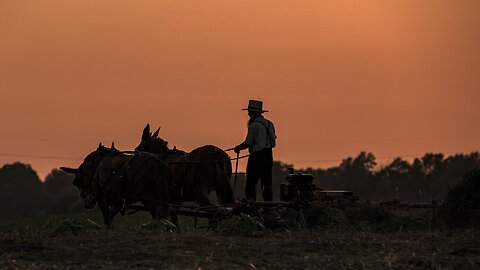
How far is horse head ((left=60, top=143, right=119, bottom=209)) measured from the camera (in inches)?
859

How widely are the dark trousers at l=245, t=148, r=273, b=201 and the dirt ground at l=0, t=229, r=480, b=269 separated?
13.5ft

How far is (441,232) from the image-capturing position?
15.8 meters

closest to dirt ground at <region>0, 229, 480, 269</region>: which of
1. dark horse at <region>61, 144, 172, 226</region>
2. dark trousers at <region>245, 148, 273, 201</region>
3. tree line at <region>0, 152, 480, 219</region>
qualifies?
dark trousers at <region>245, 148, 273, 201</region>

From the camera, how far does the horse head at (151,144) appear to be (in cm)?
2188

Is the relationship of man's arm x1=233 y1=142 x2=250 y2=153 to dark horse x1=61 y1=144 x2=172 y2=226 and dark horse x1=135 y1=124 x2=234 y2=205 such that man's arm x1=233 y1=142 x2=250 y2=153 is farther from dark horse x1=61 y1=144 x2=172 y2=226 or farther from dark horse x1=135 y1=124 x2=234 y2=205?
dark horse x1=61 y1=144 x2=172 y2=226

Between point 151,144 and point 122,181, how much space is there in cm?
194

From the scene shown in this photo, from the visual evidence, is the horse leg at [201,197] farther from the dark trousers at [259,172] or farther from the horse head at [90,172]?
the horse head at [90,172]

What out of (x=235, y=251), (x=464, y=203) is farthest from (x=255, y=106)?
(x=235, y=251)

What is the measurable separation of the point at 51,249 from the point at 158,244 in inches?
53.9

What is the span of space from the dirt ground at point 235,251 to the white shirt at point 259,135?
4.16 metres

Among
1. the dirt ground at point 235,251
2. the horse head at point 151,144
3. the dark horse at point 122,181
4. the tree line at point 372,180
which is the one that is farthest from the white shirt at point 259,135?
the tree line at point 372,180

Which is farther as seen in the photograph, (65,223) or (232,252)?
(65,223)

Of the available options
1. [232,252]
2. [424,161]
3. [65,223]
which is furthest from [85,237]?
[424,161]

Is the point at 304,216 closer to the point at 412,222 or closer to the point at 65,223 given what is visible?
the point at 412,222
